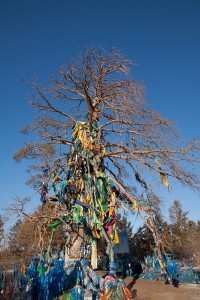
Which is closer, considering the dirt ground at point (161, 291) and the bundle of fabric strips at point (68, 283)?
the bundle of fabric strips at point (68, 283)

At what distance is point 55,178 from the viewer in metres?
11.7

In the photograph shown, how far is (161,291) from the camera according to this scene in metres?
12.1

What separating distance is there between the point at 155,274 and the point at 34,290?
8.49 m

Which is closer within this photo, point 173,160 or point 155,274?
point 173,160

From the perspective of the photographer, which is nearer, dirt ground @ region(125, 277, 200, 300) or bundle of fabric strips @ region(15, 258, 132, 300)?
bundle of fabric strips @ region(15, 258, 132, 300)

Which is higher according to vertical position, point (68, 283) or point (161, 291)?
point (68, 283)

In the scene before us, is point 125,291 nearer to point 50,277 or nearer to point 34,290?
point 50,277

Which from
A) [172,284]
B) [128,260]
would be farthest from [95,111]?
[128,260]

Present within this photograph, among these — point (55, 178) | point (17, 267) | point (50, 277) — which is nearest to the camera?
point (50, 277)

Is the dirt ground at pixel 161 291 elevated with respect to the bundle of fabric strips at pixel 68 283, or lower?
lower

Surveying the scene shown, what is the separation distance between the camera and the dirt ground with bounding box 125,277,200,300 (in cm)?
1087

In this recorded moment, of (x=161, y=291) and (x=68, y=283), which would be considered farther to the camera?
(x=161, y=291)

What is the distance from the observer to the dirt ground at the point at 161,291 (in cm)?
1087

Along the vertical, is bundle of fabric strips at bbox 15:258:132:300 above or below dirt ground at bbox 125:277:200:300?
above
